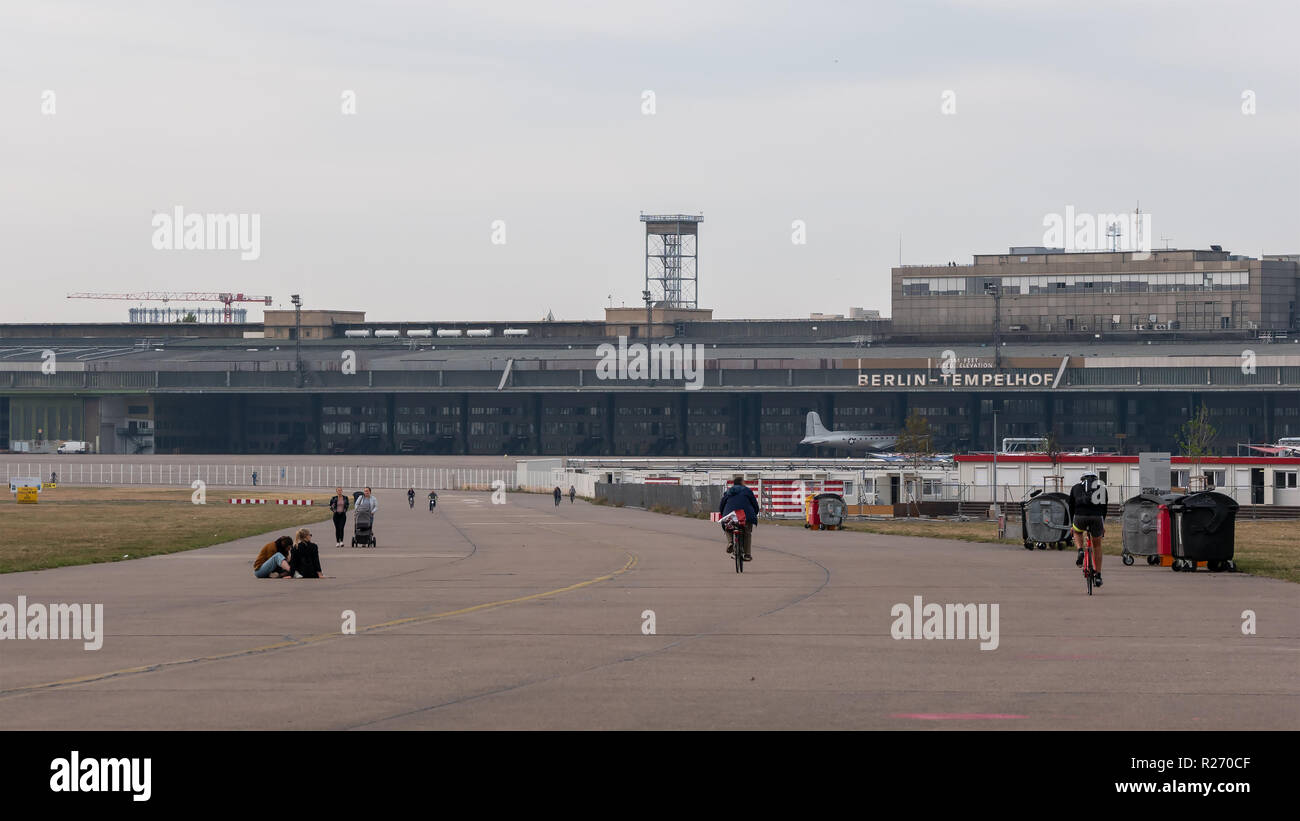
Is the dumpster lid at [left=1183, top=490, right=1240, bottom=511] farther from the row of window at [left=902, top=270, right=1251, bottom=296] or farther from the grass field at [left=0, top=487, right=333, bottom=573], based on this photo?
the row of window at [left=902, top=270, right=1251, bottom=296]

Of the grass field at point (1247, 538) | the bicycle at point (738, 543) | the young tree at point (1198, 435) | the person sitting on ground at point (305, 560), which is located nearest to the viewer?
the person sitting on ground at point (305, 560)

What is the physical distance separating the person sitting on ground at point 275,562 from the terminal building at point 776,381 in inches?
4386

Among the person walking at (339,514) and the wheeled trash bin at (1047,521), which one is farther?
the person walking at (339,514)

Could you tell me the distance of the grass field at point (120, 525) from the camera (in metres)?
35.3

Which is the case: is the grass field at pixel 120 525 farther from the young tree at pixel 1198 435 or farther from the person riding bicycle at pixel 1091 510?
the young tree at pixel 1198 435

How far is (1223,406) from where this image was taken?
429ft

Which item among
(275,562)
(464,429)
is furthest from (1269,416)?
(275,562)

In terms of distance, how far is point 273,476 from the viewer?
11475 cm

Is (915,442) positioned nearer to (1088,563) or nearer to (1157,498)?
(1157,498)

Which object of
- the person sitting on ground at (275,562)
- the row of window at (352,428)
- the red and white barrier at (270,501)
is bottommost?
the red and white barrier at (270,501)

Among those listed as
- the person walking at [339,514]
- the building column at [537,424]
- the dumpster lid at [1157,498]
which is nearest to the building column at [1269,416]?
the building column at [537,424]
